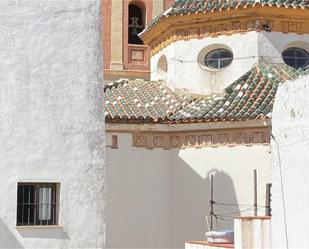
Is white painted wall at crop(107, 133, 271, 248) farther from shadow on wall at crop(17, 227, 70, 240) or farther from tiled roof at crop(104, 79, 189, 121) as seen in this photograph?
shadow on wall at crop(17, 227, 70, 240)

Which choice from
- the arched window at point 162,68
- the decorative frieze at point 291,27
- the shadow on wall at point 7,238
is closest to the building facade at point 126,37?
the arched window at point 162,68

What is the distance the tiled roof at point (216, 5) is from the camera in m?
18.7

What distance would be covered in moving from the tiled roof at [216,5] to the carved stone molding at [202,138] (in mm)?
3156

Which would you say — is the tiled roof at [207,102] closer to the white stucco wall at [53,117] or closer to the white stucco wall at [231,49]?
the white stucco wall at [231,49]

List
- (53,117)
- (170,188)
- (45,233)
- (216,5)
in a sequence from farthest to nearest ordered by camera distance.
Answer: (216,5) < (170,188) < (53,117) < (45,233)

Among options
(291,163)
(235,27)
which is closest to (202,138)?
(235,27)

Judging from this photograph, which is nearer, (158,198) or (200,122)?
(200,122)

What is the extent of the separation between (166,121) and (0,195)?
6.06 m

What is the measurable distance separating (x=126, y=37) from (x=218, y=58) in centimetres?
604

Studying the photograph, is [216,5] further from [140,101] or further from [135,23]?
[135,23]

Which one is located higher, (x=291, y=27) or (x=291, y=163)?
(x=291, y=27)

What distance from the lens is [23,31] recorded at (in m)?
13.5

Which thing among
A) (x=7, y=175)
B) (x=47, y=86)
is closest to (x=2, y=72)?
(x=47, y=86)

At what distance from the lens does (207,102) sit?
18688mm
